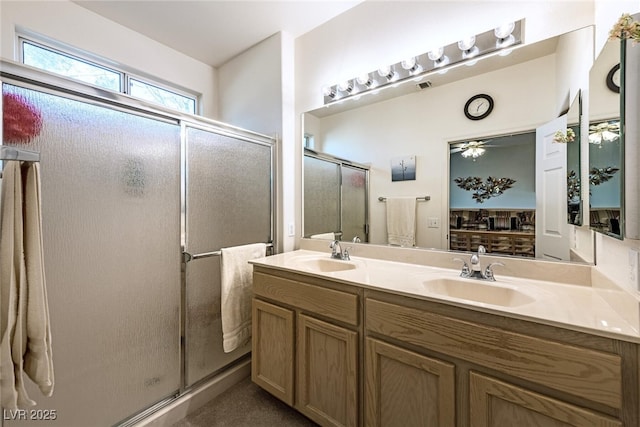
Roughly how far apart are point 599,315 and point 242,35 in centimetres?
279

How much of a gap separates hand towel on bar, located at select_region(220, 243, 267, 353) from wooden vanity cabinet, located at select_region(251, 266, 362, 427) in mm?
205

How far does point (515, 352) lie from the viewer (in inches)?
35.1

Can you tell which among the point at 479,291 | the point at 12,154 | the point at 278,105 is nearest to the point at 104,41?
the point at 278,105

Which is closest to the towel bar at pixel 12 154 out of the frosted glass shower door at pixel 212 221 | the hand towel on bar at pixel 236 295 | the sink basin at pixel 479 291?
the frosted glass shower door at pixel 212 221

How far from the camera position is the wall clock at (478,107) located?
1.49 m

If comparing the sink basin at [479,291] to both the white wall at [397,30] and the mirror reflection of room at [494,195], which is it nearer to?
the mirror reflection of room at [494,195]

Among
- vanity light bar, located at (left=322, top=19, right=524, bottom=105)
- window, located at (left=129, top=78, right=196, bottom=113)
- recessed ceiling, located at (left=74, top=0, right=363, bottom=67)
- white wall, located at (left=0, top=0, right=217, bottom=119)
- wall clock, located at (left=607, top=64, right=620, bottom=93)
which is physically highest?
recessed ceiling, located at (left=74, top=0, right=363, bottom=67)

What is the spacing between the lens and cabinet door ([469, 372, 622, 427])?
0.79 metres

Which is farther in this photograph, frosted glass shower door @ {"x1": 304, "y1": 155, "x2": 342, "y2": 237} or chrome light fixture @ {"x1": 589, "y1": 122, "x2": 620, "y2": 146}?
frosted glass shower door @ {"x1": 304, "y1": 155, "x2": 342, "y2": 237}

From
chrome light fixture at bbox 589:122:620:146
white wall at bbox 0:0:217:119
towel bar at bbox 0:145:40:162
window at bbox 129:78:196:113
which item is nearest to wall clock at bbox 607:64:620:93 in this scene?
chrome light fixture at bbox 589:122:620:146

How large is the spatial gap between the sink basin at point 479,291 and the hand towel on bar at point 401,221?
0.41 m

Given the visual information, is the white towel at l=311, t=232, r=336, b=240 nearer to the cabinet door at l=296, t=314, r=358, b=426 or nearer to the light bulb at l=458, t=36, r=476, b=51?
the cabinet door at l=296, t=314, r=358, b=426

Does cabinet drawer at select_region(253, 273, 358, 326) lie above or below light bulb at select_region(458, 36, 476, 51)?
below

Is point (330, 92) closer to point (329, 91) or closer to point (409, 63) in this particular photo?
point (329, 91)
